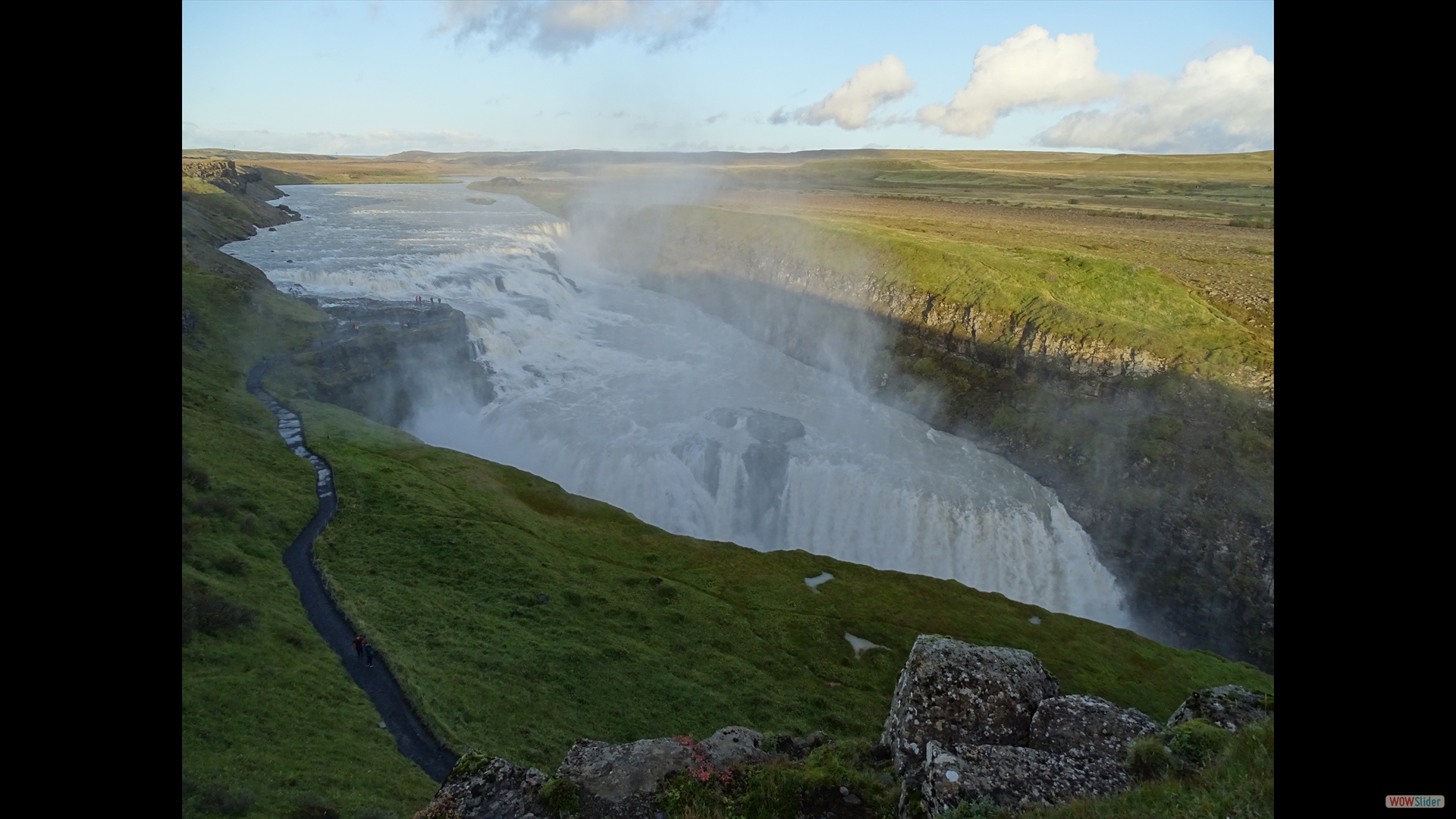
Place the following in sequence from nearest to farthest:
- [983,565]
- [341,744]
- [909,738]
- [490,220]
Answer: [909,738]
[341,744]
[983,565]
[490,220]

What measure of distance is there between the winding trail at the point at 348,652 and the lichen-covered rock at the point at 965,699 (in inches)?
505

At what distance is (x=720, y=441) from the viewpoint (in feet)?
194

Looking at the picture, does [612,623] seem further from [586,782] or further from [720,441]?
[720,441]

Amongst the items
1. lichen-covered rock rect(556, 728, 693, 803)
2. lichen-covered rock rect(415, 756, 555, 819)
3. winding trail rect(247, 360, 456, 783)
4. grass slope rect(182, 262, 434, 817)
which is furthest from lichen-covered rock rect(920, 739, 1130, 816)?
winding trail rect(247, 360, 456, 783)

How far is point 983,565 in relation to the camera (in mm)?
49094

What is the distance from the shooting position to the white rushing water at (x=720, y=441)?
50.3 meters

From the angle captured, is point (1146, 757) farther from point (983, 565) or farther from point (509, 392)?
point (509, 392)

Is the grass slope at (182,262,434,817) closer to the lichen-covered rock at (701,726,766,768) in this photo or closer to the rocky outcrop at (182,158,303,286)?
the lichen-covered rock at (701,726,766,768)

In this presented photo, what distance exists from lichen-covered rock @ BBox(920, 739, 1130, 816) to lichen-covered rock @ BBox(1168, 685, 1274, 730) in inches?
123

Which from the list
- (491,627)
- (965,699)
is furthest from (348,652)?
(965,699)

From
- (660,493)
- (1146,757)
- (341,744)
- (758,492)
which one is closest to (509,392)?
(660,493)

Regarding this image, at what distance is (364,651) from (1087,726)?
921 inches

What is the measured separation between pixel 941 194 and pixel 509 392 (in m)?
115
